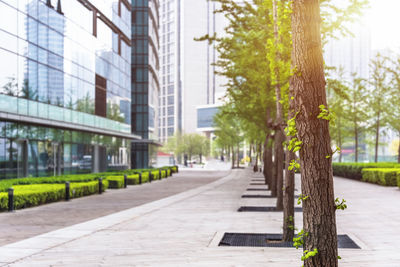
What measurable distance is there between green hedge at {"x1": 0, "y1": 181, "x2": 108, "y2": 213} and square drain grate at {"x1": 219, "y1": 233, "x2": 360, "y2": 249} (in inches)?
361

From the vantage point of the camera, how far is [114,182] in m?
29.2

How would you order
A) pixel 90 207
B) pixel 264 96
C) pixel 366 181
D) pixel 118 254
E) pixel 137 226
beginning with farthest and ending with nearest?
pixel 366 181 → pixel 264 96 → pixel 90 207 → pixel 137 226 → pixel 118 254

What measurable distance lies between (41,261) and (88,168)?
1300 inches

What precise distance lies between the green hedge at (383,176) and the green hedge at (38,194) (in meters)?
15.4

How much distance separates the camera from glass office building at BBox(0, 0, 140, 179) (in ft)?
89.9

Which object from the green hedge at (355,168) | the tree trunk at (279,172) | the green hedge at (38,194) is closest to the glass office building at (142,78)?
Result: the green hedge at (355,168)

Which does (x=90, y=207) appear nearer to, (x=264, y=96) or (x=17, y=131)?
(x=264, y=96)

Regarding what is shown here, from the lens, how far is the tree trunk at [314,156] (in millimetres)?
4652

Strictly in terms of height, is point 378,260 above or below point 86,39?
below

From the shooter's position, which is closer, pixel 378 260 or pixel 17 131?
pixel 378 260

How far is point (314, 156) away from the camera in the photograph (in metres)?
4.65

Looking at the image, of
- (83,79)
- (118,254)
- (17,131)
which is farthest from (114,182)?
(118,254)

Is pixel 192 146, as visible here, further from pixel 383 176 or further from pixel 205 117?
pixel 383 176

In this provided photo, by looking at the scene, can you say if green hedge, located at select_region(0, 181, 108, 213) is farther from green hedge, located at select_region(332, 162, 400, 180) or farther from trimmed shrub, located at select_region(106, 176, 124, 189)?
green hedge, located at select_region(332, 162, 400, 180)
